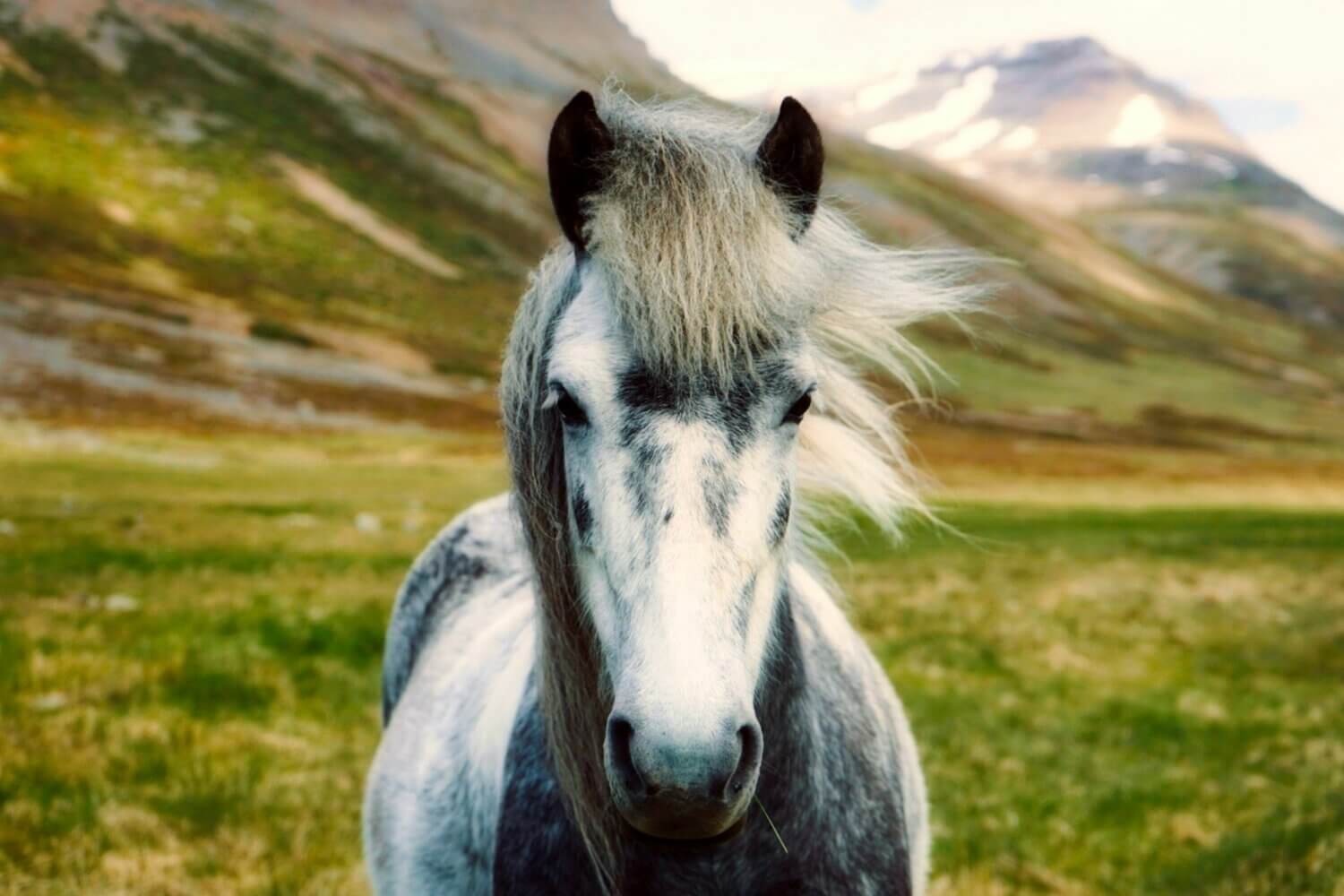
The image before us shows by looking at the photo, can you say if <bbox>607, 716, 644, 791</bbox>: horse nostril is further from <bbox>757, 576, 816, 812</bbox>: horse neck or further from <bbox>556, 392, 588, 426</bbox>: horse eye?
<bbox>556, 392, 588, 426</bbox>: horse eye

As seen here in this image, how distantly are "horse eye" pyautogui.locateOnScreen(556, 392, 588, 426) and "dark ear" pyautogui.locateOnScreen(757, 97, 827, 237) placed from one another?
812 mm

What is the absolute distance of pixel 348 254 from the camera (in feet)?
295

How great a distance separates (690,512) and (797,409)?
495 millimetres

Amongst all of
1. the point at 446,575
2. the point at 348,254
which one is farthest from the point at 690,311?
the point at 348,254

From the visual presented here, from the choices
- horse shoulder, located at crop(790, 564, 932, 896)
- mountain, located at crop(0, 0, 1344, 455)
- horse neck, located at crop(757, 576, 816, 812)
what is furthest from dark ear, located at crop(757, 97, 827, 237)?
mountain, located at crop(0, 0, 1344, 455)

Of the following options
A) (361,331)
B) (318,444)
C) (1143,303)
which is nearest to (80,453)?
(318,444)

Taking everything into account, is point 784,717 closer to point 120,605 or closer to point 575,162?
point 575,162

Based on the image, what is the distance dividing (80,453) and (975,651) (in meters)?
29.1

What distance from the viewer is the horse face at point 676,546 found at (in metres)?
2.26

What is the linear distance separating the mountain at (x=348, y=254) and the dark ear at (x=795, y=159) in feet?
77.4

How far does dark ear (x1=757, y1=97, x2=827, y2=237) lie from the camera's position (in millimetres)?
2871

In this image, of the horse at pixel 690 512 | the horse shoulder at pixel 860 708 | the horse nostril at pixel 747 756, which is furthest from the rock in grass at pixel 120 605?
the horse nostril at pixel 747 756

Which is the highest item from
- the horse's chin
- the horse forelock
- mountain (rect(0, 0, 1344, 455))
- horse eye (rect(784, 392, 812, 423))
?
the horse forelock

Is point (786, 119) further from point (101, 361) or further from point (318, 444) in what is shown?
point (101, 361)
